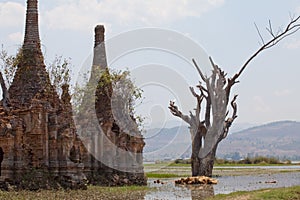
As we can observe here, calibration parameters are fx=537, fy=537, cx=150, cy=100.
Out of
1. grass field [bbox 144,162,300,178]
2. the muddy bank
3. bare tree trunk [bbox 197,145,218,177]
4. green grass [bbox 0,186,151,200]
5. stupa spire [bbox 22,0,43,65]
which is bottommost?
the muddy bank

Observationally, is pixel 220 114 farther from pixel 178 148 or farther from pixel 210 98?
pixel 178 148

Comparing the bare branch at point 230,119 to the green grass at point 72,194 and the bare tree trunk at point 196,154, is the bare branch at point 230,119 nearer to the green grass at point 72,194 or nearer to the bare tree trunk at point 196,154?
the bare tree trunk at point 196,154

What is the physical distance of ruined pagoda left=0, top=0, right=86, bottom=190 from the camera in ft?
81.1

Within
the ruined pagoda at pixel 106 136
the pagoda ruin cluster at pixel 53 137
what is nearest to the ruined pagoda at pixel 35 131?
the pagoda ruin cluster at pixel 53 137

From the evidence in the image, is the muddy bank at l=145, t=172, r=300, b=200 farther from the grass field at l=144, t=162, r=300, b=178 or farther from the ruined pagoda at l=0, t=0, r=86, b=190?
the grass field at l=144, t=162, r=300, b=178

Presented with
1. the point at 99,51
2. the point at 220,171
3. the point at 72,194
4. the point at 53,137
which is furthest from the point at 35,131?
the point at 220,171

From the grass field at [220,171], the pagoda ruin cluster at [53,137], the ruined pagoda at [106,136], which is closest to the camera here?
the pagoda ruin cluster at [53,137]

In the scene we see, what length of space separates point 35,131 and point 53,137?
1.15 m

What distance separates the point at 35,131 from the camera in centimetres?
2547

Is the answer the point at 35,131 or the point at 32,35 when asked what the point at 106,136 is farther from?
the point at 32,35

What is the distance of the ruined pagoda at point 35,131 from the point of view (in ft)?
81.1

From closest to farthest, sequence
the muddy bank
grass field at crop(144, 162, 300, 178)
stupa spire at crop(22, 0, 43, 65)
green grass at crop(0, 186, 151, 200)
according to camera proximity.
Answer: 1. green grass at crop(0, 186, 151, 200)
2. the muddy bank
3. stupa spire at crop(22, 0, 43, 65)
4. grass field at crop(144, 162, 300, 178)

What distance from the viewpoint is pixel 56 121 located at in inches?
1047

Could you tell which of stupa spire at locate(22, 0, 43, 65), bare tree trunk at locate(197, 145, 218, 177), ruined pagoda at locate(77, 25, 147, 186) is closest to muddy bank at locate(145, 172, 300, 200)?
ruined pagoda at locate(77, 25, 147, 186)
